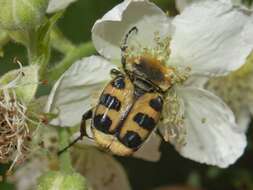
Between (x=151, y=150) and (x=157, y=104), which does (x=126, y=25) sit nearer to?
(x=157, y=104)

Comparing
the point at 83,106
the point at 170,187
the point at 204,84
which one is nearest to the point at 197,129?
the point at 204,84

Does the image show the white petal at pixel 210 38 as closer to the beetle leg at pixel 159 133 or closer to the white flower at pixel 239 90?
the beetle leg at pixel 159 133

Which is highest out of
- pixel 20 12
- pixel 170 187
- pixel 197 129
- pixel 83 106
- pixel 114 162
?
pixel 20 12

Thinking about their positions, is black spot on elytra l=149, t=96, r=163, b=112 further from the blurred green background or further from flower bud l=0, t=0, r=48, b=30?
the blurred green background

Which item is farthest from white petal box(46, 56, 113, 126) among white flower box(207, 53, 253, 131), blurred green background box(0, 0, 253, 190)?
blurred green background box(0, 0, 253, 190)

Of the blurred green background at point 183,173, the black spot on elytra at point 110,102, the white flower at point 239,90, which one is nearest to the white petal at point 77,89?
the black spot on elytra at point 110,102

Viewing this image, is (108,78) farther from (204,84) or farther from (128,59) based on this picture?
(204,84)
